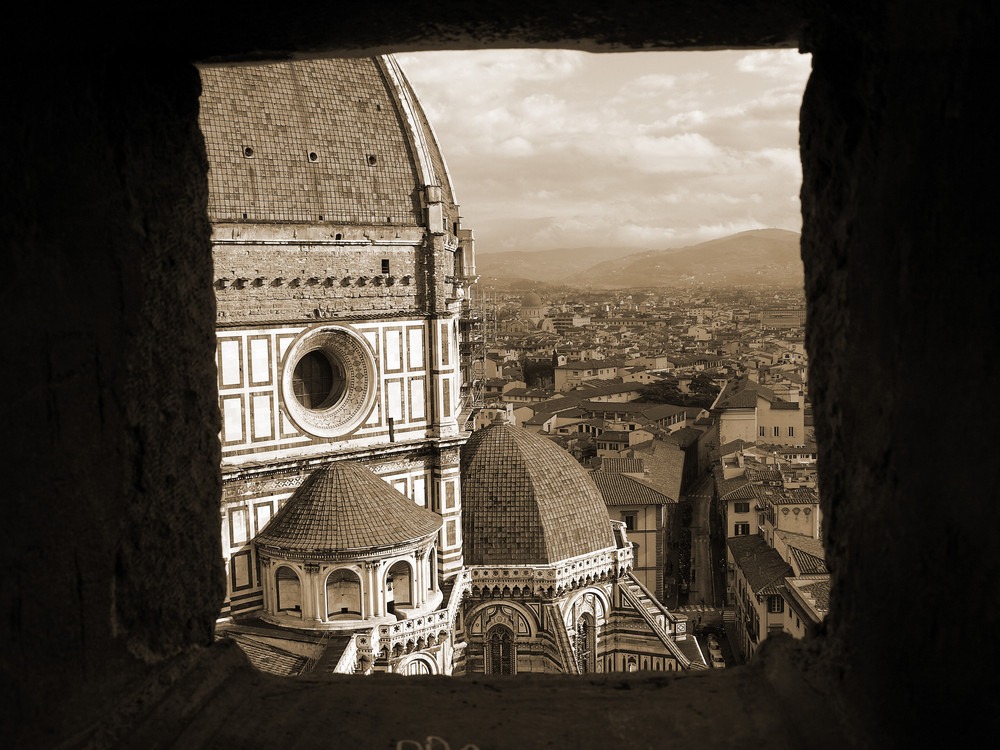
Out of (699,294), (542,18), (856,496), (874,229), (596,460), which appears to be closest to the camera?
(874,229)

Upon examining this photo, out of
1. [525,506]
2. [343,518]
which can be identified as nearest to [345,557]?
[343,518]

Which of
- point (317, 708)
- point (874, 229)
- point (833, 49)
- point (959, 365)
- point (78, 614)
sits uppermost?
point (833, 49)

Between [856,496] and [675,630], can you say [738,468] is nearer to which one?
[675,630]

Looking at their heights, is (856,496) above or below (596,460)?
above

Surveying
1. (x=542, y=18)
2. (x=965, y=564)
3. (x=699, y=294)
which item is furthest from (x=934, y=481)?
(x=699, y=294)

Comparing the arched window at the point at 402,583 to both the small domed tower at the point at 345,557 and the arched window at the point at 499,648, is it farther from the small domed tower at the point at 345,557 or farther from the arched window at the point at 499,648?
the arched window at the point at 499,648

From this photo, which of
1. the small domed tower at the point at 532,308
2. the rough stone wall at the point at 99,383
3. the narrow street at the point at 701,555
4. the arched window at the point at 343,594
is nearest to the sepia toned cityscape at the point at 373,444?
the arched window at the point at 343,594

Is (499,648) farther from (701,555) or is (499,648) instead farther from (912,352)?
(701,555)
